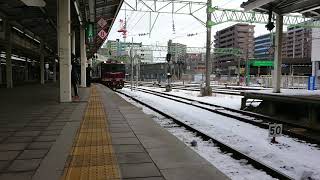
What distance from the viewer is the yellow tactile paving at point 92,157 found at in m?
5.70

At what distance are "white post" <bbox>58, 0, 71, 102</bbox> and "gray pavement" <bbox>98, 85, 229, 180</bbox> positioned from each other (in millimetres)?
8306

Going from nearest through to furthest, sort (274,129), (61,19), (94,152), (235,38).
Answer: (94,152) < (274,129) < (61,19) < (235,38)

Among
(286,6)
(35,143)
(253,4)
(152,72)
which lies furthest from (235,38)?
(35,143)

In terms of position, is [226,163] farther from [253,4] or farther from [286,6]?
[286,6]

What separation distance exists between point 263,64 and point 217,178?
237ft

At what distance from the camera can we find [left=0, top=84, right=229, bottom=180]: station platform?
19.0ft

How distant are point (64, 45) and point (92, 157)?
11761 mm

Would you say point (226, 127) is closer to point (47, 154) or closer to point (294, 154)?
point (294, 154)

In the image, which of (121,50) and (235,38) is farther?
(235,38)

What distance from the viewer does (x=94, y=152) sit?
720 cm

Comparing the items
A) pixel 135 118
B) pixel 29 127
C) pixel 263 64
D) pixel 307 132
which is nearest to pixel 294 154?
pixel 307 132

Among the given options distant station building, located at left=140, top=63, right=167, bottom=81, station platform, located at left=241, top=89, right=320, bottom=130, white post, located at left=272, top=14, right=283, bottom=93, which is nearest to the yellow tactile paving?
station platform, located at left=241, top=89, right=320, bottom=130

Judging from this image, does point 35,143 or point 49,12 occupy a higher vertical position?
point 49,12

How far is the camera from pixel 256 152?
8750 millimetres
